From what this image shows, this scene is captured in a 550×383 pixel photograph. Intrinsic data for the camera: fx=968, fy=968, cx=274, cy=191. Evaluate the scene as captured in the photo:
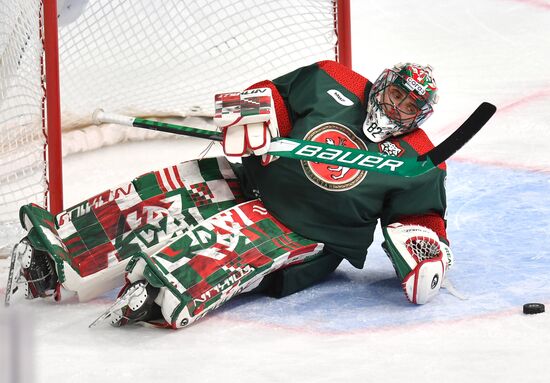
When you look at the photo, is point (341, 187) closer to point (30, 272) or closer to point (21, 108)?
point (30, 272)

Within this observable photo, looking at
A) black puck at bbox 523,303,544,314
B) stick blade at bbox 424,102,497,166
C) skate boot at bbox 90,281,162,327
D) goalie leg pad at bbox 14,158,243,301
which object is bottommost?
black puck at bbox 523,303,544,314

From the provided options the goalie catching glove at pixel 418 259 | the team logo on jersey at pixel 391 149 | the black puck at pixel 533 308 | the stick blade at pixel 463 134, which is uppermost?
the stick blade at pixel 463 134

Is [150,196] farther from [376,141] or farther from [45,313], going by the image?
[376,141]

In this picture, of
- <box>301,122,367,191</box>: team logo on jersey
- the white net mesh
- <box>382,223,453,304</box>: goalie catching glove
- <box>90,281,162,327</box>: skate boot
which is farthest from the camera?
the white net mesh

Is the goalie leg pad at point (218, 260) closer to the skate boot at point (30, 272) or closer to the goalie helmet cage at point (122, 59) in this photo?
the skate boot at point (30, 272)

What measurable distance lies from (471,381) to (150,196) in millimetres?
982

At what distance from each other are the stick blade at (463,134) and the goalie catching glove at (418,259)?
0.63 feet

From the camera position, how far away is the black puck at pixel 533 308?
2.02 metres

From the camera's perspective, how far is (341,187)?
87.7 inches

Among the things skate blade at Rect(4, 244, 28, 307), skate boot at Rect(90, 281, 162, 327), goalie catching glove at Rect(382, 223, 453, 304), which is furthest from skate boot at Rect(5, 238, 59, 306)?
goalie catching glove at Rect(382, 223, 453, 304)

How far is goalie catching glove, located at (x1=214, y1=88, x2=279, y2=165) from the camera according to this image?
7.05ft

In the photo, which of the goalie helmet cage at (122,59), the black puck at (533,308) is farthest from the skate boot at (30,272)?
the black puck at (533,308)

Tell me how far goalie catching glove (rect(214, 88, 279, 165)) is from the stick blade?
1.15ft

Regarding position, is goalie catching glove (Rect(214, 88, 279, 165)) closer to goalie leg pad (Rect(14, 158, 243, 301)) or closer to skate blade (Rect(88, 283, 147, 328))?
goalie leg pad (Rect(14, 158, 243, 301))
